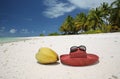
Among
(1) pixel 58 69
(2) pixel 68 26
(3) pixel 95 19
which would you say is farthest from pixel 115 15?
(1) pixel 58 69

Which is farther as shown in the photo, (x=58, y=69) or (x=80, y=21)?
(x=80, y=21)

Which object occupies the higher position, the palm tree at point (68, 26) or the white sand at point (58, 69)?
the palm tree at point (68, 26)

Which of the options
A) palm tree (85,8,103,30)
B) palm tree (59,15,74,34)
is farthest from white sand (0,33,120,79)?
palm tree (59,15,74,34)

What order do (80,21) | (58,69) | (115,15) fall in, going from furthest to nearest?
(80,21)
(115,15)
(58,69)

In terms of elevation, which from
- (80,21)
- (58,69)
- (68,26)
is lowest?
(58,69)

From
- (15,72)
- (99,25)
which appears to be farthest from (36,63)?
(99,25)

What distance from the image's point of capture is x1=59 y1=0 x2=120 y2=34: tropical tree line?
35094 mm

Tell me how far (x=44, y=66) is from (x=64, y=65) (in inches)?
23.4

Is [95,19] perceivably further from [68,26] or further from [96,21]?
[68,26]

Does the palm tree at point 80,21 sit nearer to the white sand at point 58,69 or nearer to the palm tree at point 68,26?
the palm tree at point 68,26

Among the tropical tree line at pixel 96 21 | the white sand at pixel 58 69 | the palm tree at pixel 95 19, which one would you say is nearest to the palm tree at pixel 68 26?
the tropical tree line at pixel 96 21

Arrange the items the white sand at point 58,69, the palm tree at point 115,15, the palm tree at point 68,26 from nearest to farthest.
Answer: the white sand at point 58,69 < the palm tree at point 115,15 < the palm tree at point 68,26

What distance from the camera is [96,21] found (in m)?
41.8

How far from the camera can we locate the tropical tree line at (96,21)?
35094mm
